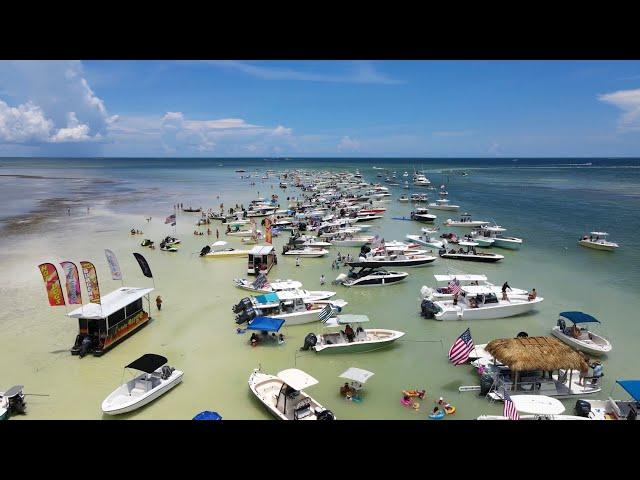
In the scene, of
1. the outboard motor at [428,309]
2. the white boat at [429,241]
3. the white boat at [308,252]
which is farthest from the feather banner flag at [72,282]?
the white boat at [429,241]

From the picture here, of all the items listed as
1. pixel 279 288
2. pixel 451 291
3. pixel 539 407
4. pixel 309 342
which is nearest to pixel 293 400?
pixel 309 342

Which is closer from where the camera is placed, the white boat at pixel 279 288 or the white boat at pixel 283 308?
the white boat at pixel 283 308

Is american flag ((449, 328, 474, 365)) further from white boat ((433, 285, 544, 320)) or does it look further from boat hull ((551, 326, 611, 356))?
boat hull ((551, 326, 611, 356))

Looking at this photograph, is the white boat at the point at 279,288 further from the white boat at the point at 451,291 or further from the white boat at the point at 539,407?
the white boat at the point at 539,407
